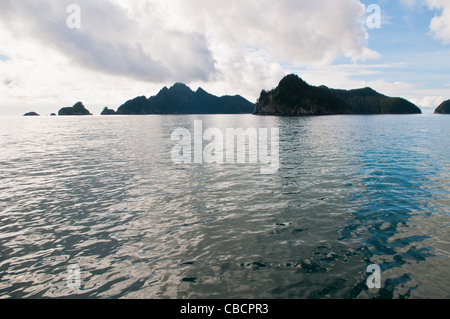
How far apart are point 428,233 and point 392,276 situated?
200 inches

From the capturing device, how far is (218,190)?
62.5ft

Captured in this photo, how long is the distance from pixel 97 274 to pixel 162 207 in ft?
22.3

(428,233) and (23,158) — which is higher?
(23,158)

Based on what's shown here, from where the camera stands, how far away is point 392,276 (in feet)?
28.1

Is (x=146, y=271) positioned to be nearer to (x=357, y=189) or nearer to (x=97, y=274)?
(x=97, y=274)
